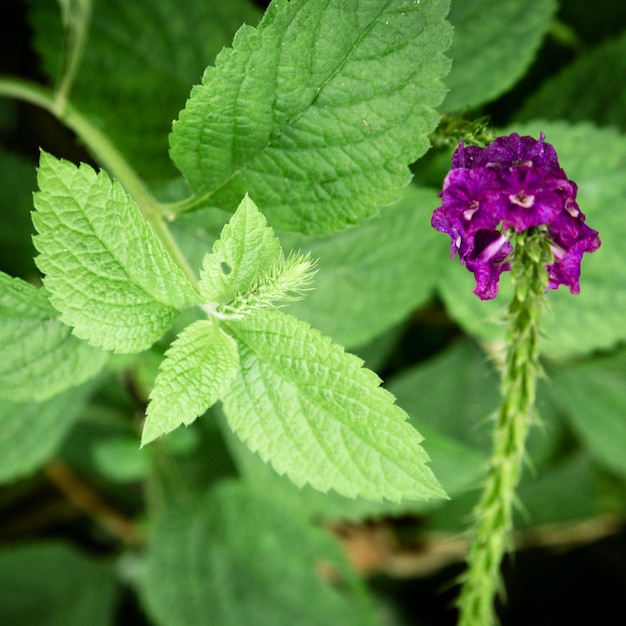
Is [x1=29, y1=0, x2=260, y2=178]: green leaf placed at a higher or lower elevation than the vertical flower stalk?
higher

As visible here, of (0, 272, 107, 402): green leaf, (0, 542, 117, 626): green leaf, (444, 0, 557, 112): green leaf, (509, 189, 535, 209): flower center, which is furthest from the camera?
(0, 542, 117, 626): green leaf

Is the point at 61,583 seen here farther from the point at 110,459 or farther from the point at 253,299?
the point at 253,299

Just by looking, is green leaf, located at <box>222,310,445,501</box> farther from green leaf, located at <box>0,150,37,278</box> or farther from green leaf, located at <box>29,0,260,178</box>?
green leaf, located at <box>0,150,37,278</box>

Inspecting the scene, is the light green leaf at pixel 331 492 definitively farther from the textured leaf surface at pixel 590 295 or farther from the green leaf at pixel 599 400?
the green leaf at pixel 599 400

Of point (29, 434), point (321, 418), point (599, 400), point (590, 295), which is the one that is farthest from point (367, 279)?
point (599, 400)

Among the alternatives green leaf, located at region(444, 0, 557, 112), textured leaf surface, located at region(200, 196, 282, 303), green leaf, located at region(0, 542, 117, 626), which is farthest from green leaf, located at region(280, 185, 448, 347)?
green leaf, located at region(0, 542, 117, 626)

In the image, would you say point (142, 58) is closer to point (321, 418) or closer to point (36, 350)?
point (36, 350)
